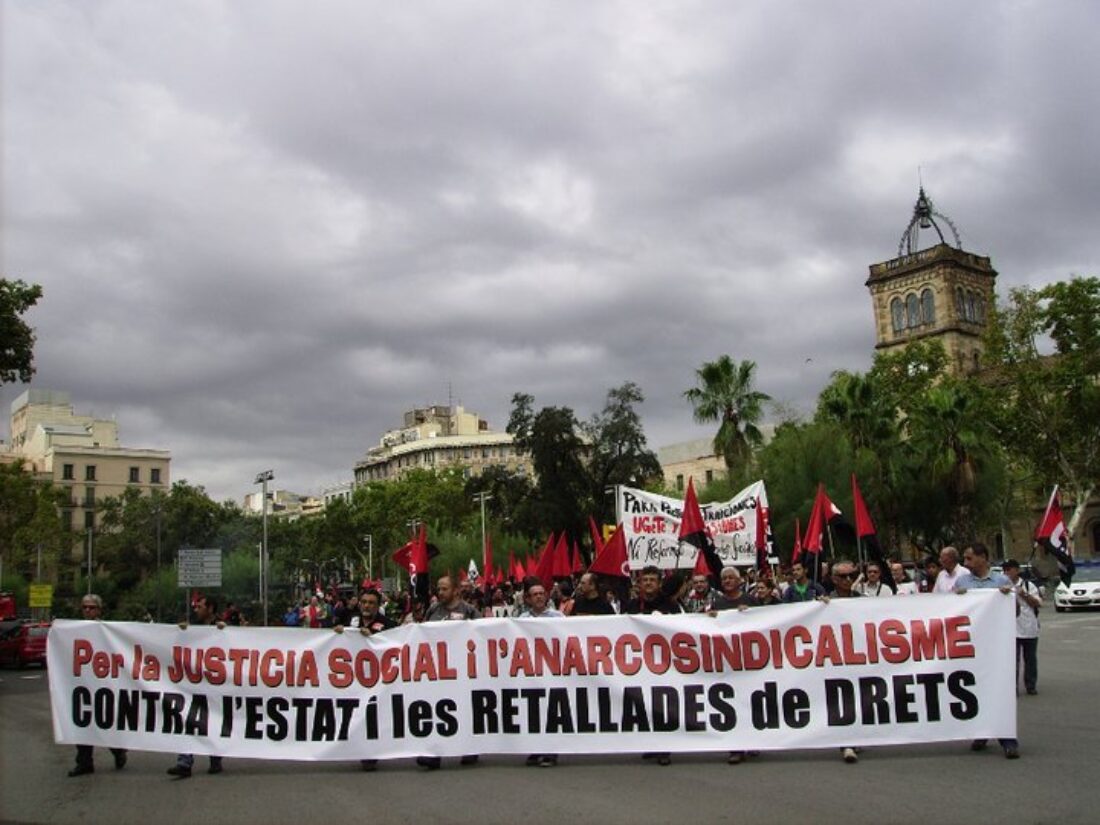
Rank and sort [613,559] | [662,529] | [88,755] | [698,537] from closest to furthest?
[88,755] → [698,537] → [613,559] → [662,529]

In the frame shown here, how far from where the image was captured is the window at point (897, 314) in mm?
A: 91062

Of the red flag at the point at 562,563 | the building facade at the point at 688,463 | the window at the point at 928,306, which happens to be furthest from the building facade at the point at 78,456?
the red flag at the point at 562,563

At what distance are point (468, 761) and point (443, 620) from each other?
124 cm

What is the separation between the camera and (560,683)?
29.0ft

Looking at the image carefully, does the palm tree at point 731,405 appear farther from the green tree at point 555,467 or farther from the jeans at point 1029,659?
the jeans at point 1029,659

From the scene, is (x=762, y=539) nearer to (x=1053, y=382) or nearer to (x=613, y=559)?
(x=613, y=559)

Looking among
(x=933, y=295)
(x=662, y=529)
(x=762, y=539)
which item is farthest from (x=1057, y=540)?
(x=933, y=295)

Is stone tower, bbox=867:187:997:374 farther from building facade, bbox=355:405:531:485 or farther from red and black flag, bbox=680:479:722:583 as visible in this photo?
red and black flag, bbox=680:479:722:583

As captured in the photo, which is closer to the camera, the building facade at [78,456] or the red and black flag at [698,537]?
the red and black flag at [698,537]

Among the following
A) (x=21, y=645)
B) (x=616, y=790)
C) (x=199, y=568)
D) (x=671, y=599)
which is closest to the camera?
(x=616, y=790)

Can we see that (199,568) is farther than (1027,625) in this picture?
Yes

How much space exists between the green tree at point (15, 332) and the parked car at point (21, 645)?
7905 mm

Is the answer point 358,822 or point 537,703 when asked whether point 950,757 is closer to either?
point 537,703

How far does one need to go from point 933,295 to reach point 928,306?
1010 mm
